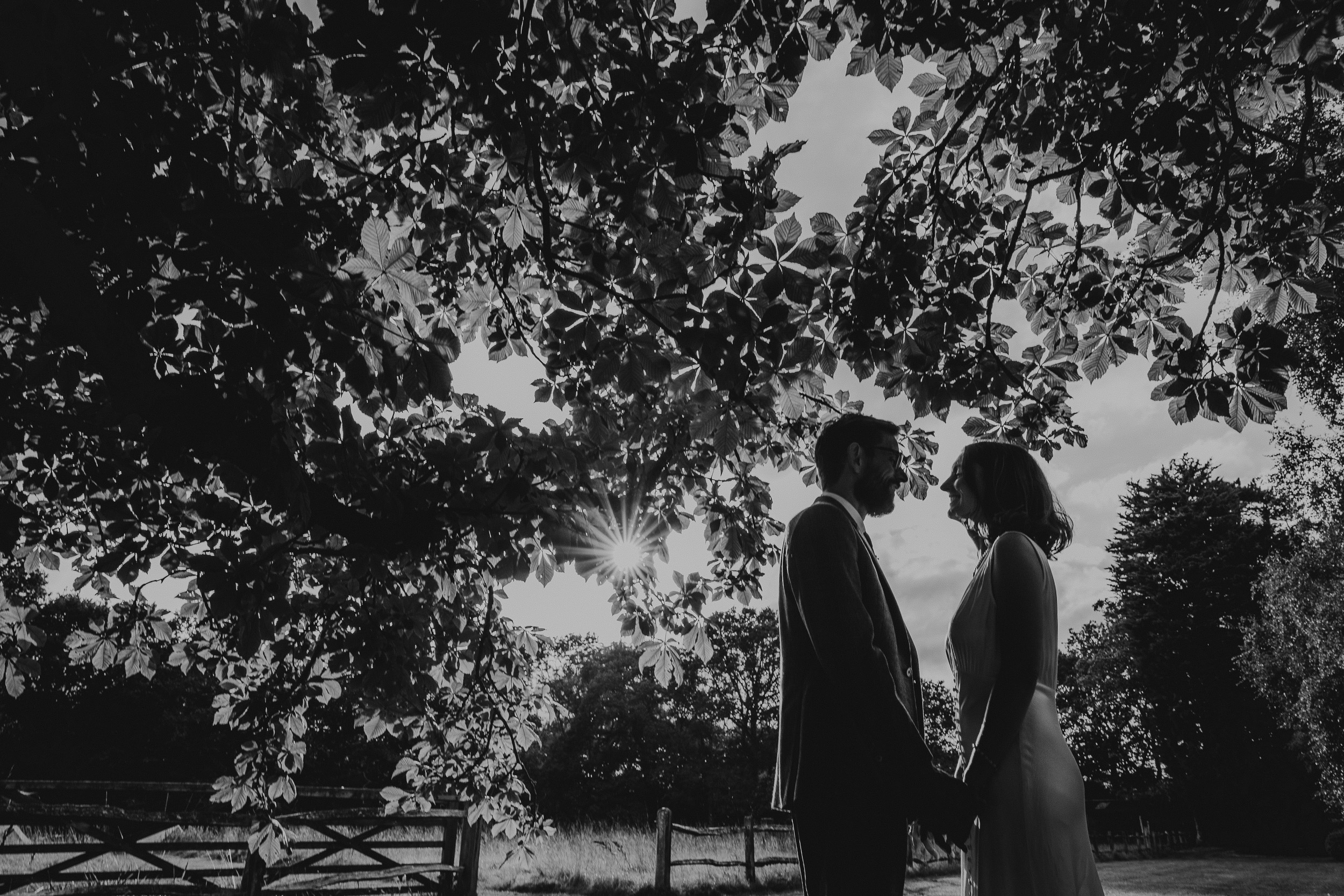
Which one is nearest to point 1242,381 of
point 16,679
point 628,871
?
point 16,679

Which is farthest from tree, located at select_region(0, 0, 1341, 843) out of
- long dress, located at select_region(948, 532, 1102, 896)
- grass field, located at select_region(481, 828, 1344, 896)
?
grass field, located at select_region(481, 828, 1344, 896)

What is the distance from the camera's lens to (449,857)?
9008 millimetres

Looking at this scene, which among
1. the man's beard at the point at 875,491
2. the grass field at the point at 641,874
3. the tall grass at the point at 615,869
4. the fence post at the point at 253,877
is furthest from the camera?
the tall grass at the point at 615,869

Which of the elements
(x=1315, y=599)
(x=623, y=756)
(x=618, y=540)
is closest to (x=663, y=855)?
(x=618, y=540)

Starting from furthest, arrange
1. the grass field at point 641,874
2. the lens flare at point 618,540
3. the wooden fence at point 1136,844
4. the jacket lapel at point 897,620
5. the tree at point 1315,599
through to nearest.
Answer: the wooden fence at point 1136,844 < the tree at point 1315,599 < the grass field at point 641,874 < the lens flare at point 618,540 < the jacket lapel at point 897,620

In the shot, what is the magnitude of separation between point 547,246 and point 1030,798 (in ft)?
8.26

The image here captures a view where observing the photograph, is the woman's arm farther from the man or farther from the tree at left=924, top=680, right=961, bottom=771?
the tree at left=924, top=680, right=961, bottom=771

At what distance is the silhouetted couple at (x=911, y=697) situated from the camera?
Result: 197cm

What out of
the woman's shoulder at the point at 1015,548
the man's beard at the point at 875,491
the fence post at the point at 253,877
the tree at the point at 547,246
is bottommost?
the fence post at the point at 253,877

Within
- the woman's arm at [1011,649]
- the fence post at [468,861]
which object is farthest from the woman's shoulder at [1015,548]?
the fence post at [468,861]

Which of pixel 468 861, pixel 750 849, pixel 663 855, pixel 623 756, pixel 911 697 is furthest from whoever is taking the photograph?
pixel 623 756

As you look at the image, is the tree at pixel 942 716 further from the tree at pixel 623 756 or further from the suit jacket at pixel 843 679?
the suit jacket at pixel 843 679

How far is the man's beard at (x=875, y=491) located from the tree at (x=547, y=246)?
457 mm

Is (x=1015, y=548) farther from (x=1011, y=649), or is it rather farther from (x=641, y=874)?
(x=641, y=874)
